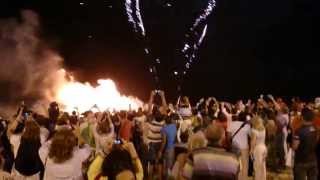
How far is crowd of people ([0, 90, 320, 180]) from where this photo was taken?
797 cm

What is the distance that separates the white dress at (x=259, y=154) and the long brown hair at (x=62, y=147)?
22.3 ft

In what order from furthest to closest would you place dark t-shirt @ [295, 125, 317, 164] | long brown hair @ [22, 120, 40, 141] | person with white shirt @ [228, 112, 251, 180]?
person with white shirt @ [228, 112, 251, 180] < dark t-shirt @ [295, 125, 317, 164] < long brown hair @ [22, 120, 40, 141]

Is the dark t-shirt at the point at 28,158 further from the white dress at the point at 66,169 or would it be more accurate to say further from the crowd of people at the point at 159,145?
the white dress at the point at 66,169

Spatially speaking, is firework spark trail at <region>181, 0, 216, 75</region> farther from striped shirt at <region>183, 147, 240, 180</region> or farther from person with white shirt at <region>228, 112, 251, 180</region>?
striped shirt at <region>183, 147, 240, 180</region>

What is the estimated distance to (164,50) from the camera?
45438 millimetres

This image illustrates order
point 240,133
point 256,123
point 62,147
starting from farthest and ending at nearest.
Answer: point 256,123, point 240,133, point 62,147

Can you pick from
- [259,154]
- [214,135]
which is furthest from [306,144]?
[214,135]

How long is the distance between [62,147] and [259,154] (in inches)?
288

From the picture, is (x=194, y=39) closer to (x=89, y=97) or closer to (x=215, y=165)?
(x=89, y=97)

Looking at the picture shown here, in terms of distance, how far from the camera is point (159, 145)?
1535 cm

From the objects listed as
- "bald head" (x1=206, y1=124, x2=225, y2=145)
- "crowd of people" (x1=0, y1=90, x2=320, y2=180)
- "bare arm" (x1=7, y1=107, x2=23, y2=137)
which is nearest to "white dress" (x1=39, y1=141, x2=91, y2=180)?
"crowd of people" (x1=0, y1=90, x2=320, y2=180)

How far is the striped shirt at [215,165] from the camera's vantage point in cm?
794

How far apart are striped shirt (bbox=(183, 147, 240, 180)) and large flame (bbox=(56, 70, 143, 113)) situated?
23188 mm

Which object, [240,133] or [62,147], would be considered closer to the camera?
[62,147]
